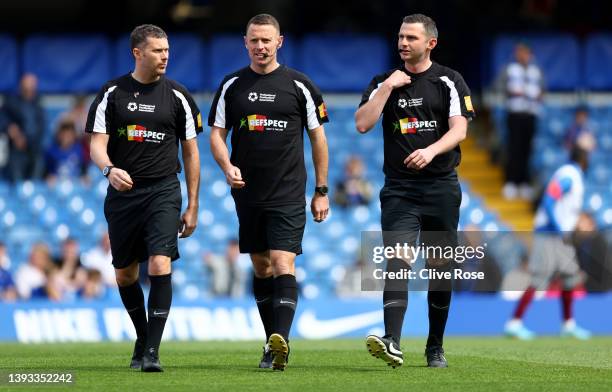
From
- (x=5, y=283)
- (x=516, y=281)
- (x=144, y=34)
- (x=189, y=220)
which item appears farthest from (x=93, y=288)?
Answer: (x=144, y=34)

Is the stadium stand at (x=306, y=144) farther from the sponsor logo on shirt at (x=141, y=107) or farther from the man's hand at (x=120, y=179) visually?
the man's hand at (x=120, y=179)

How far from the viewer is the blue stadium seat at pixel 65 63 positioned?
73.5ft

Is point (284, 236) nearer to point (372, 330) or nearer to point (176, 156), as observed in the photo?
point (176, 156)

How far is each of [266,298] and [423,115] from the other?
1.75 m

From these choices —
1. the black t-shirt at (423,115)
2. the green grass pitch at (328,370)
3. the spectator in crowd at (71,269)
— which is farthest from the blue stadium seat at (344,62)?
the black t-shirt at (423,115)

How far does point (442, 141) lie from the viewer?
9.55m

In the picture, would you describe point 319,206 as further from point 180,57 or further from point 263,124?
point 180,57

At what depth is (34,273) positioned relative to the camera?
58.3 feet

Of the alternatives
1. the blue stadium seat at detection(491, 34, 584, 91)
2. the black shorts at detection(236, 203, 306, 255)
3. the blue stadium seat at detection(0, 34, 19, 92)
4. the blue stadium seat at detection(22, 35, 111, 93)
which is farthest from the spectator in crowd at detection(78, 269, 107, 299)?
the blue stadium seat at detection(491, 34, 584, 91)

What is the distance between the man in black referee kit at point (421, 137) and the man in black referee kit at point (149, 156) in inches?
49.9

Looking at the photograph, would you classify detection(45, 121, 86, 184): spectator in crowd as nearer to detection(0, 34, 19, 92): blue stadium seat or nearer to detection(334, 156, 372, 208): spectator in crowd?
detection(0, 34, 19, 92): blue stadium seat

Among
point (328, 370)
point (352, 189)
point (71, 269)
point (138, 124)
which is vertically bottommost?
point (71, 269)

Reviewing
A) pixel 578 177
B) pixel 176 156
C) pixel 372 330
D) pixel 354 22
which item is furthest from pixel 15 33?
pixel 176 156

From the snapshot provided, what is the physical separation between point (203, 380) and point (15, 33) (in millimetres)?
16660
